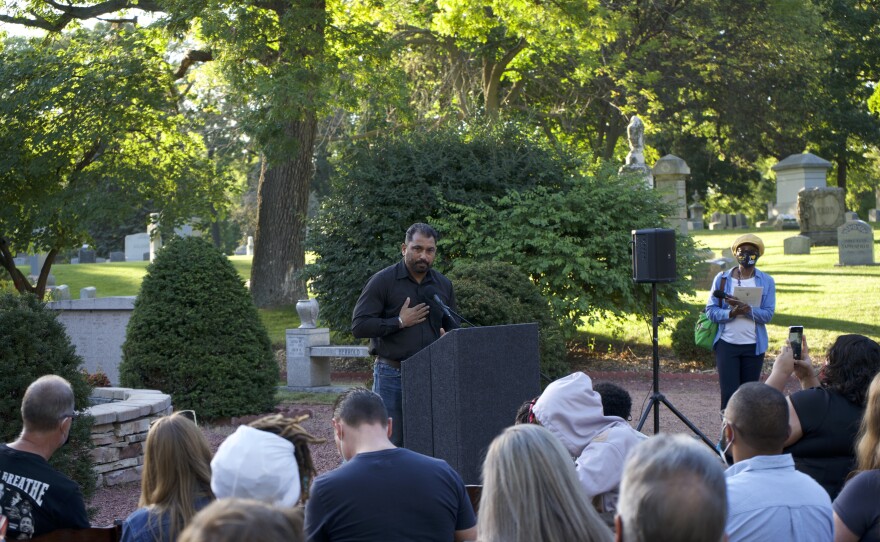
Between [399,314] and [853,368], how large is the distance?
3.00 meters

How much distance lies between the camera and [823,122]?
40312 millimetres

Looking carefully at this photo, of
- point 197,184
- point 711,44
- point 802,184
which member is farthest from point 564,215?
point 802,184

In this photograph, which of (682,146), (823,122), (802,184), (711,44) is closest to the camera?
(711,44)

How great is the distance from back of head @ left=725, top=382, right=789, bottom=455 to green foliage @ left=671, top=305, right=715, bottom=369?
1183 centimetres

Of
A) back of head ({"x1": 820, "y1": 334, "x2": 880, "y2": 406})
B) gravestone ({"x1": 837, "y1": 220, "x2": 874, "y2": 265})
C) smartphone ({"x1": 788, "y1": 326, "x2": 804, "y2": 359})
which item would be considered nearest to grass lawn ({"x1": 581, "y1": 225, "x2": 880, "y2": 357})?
gravestone ({"x1": 837, "y1": 220, "x2": 874, "y2": 265})

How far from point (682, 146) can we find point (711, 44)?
14445 mm

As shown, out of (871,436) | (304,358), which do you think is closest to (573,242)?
(304,358)

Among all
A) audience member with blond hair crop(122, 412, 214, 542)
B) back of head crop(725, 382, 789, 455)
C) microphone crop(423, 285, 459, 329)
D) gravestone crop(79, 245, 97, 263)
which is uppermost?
gravestone crop(79, 245, 97, 263)

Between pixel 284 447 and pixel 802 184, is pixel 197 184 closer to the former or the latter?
pixel 284 447

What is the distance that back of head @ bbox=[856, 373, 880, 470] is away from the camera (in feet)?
12.8

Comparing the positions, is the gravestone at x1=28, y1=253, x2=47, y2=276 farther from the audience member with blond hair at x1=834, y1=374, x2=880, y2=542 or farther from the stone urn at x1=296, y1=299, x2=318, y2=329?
the audience member with blond hair at x1=834, y1=374, x2=880, y2=542

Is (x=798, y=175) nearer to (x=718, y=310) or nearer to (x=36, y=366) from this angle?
(x=718, y=310)

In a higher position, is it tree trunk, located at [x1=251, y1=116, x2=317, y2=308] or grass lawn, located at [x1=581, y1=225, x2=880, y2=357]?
tree trunk, located at [x1=251, y1=116, x2=317, y2=308]

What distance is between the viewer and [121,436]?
842 centimetres
